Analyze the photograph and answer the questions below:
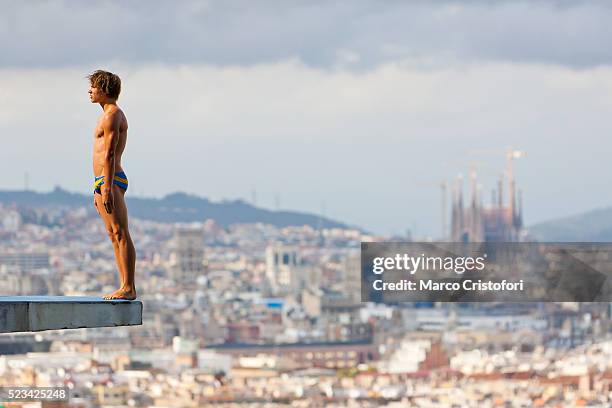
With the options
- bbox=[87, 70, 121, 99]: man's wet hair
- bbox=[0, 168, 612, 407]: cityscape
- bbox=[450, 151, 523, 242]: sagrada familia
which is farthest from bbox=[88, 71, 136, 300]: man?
bbox=[450, 151, 523, 242]: sagrada familia

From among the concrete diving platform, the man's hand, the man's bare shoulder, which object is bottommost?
the concrete diving platform

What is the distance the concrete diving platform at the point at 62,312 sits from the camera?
5.32m

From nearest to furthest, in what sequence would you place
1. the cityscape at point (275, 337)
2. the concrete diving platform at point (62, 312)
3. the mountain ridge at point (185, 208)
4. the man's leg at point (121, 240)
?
the concrete diving platform at point (62, 312) → the man's leg at point (121, 240) → the cityscape at point (275, 337) → the mountain ridge at point (185, 208)

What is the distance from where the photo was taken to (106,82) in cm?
539

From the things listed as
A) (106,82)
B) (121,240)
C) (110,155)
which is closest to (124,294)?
(121,240)

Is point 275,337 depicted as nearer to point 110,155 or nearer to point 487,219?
point 487,219

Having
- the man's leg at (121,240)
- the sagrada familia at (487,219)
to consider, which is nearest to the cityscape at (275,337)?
the sagrada familia at (487,219)

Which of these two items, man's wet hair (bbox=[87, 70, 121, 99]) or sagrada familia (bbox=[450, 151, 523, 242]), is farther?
sagrada familia (bbox=[450, 151, 523, 242])

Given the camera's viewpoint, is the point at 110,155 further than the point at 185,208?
No

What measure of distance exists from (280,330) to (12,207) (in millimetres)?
31277

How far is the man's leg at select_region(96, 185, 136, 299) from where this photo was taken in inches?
213

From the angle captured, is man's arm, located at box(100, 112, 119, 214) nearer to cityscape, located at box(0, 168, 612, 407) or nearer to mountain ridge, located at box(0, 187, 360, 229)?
cityscape, located at box(0, 168, 612, 407)

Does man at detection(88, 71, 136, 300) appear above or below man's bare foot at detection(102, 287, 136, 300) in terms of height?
above

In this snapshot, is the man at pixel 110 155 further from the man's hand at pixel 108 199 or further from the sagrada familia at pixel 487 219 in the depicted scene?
the sagrada familia at pixel 487 219
